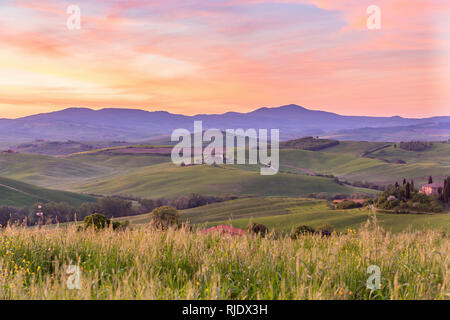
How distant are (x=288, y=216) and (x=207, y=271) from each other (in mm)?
79068

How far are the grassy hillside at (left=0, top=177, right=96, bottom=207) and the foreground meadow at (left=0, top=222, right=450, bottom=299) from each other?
12228cm

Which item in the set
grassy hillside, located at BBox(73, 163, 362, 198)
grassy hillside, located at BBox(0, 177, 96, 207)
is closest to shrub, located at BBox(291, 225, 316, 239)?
grassy hillside, located at BBox(73, 163, 362, 198)

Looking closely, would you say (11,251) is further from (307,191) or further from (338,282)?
(307,191)

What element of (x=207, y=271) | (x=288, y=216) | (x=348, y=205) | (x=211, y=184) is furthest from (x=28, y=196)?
(x=207, y=271)

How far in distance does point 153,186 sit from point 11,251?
5804 inches

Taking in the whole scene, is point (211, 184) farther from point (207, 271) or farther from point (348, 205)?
point (207, 271)

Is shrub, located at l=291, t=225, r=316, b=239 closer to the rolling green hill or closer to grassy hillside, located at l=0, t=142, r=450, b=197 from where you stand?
the rolling green hill

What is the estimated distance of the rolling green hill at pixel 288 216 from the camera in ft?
204

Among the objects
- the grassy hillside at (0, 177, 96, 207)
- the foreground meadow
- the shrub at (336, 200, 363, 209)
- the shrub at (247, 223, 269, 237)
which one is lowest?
the grassy hillside at (0, 177, 96, 207)

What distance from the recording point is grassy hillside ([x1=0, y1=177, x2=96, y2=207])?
12019cm

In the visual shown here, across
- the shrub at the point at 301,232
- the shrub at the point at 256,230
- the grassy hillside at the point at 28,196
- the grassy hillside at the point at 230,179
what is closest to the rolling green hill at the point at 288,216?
the shrub at the point at 256,230

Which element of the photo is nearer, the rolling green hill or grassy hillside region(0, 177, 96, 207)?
the rolling green hill

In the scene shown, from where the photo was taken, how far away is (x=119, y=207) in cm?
Answer: 11300

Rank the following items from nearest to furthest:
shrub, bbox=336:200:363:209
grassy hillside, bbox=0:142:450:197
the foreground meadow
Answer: the foreground meadow < shrub, bbox=336:200:363:209 < grassy hillside, bbox=0:142:450:197
